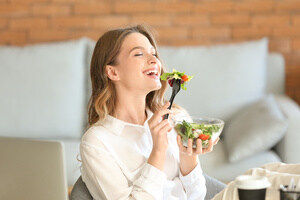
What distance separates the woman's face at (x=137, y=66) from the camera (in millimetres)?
1837

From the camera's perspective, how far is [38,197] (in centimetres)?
143

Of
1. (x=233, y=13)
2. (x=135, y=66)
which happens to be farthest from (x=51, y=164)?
(x=233, y=13)

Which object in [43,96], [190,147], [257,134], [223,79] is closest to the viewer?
[190,147]

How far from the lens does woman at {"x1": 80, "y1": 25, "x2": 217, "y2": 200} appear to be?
65.8 inches

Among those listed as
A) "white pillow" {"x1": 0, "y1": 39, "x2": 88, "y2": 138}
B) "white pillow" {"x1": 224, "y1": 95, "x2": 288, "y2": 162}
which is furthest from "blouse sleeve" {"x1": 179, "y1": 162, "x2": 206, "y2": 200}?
"white pillow" {"x1": 0, "y1": 39, "x2": 88, "y2": 138}

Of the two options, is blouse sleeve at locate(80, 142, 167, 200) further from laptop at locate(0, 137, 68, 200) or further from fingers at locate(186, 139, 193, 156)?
laptop at locate(0, 137, 68, 200)

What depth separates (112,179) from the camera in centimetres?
168

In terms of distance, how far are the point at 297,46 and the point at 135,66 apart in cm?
236

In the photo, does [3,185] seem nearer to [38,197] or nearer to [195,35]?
[38,197]

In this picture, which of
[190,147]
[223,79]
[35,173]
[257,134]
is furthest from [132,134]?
[223,79]

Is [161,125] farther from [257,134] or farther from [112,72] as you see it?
[257,134]

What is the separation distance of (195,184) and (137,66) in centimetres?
46

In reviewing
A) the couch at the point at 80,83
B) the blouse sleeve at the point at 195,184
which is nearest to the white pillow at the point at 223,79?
the couch at the point at 80,83

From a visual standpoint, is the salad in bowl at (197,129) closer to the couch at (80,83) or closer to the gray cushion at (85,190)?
the gray cushion at (85,190)
